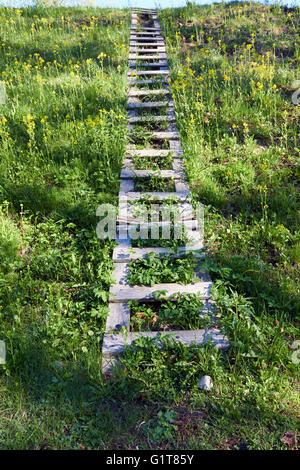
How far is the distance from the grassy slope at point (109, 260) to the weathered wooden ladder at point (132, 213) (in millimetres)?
135

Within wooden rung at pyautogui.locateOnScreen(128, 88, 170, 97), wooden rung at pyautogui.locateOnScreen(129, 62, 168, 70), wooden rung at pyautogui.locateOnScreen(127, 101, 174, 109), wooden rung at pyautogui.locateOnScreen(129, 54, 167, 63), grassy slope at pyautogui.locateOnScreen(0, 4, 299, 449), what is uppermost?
wooden rung at pyautogui.locateOnScreen(129, 54, 167, 63)

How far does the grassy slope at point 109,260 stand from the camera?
2.85 m

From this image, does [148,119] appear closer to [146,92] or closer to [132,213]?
[146,92]

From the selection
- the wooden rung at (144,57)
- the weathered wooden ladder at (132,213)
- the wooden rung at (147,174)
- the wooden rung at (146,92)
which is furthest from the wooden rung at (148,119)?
the wooden rung at (144,57)

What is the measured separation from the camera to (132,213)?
475 centimetres

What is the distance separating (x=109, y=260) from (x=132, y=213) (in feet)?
2.71

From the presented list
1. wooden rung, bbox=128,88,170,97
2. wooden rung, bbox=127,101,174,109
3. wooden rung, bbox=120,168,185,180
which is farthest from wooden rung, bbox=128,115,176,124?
wooden rung, bbox=120,168,185,180

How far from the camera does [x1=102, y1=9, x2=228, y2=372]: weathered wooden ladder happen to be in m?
3.38

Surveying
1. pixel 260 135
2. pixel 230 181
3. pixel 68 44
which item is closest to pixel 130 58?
pixel 68 44

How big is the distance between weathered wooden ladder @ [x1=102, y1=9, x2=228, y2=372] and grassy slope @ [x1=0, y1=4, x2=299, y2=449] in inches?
5.3

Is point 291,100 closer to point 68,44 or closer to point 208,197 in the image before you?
point 208,197

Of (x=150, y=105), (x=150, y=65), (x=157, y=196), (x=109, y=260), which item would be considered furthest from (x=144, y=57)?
(x=109, y=260)

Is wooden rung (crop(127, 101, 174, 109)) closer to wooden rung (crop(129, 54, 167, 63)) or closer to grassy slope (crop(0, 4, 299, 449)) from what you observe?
grassy slope (crop(0, 4, 299, 449))

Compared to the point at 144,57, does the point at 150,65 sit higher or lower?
lower
